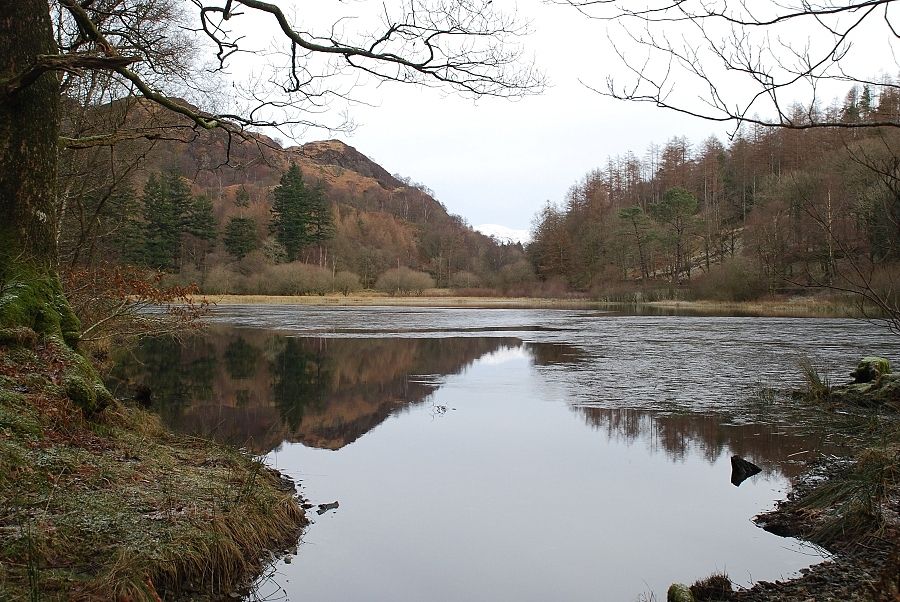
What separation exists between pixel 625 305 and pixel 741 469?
50841 millimetres

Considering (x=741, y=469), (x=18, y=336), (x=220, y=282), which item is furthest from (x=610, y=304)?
(x=18, y=336)

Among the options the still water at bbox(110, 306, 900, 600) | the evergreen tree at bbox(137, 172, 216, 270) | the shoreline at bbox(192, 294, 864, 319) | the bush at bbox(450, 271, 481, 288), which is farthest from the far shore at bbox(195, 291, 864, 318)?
the evergreen tree at bbox(137, 172, 216, 270)

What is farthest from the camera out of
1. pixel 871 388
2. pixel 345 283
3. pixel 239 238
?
pixel 239 238

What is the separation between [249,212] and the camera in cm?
9200

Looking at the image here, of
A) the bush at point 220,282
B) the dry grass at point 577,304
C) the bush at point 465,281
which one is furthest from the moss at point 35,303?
the bush at point 465,281

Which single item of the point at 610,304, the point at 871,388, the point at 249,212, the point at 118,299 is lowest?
the point at 871,388

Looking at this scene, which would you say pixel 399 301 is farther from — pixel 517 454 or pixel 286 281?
pixel 517 454

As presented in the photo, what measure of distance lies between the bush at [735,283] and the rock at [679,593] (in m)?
46.0

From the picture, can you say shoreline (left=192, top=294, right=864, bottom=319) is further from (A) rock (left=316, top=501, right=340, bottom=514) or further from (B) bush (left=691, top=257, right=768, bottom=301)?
(A) rock (left=316, top=501, right=340, bottom=514)

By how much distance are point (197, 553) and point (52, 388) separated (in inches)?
100

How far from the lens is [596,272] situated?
2849 inches

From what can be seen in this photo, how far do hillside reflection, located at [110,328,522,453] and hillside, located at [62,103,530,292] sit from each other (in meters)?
3.62

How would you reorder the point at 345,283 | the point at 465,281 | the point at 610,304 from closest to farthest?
1. the point at 610,304
2. the point at 345,283
3. the point at 465,281

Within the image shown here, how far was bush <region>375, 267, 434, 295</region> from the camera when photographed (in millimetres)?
79250
